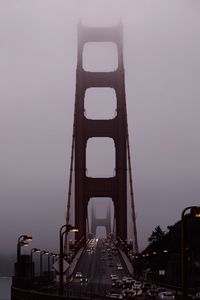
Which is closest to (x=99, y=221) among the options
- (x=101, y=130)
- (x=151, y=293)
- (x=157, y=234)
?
(x=157, y=234)

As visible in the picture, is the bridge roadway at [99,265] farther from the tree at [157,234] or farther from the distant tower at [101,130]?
the tree at [157,234]

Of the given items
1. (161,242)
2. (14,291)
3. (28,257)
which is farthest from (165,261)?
(14,291)

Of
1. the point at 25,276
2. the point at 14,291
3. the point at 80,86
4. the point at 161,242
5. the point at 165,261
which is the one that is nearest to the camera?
the point at 14,291

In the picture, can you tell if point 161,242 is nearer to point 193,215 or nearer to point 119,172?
point 119,172

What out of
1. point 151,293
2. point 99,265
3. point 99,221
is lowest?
point 151,293

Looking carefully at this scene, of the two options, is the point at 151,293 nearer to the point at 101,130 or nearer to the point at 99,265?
the point at 99,265

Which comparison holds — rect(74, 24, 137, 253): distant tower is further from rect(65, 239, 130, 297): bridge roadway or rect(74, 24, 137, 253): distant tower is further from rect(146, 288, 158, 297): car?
rect(146, 288, 158, 297): car

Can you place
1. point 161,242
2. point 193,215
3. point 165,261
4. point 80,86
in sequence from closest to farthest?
point 193,215
point 80,86
point 165,261
point 161,242

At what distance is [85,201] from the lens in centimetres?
8694

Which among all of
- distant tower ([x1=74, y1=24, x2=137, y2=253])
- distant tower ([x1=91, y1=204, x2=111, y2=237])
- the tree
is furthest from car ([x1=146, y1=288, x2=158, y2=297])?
distant tower ([x1=91, y1=204, x2=111, y2=237])

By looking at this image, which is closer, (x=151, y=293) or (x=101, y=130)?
(x=151, y=293)

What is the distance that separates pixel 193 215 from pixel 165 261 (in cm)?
8749

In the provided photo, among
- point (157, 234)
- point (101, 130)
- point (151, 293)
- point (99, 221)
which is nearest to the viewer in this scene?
point (151, 293)

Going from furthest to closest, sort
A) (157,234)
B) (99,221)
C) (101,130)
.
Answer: (99,221) < (157,234) < (101,130)
